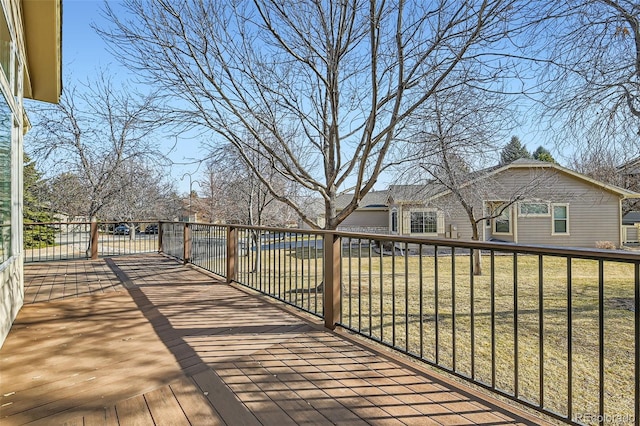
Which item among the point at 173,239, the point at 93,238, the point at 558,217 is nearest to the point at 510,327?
the point at 173,239

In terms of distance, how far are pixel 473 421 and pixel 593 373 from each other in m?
2.92

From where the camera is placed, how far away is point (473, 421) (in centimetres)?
170

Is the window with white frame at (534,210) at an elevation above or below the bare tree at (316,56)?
below

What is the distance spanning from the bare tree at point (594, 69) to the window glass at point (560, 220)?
10.8 metres

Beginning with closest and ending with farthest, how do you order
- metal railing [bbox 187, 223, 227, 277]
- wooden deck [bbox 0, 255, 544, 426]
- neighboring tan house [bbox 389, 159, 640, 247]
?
1. wooden deck [bbox 0, 255, 544, 426]
2. metal railing [bbox 187, 223, 227, 277]
3. neighboring tan house [bbox 389, 159, 640, 247]

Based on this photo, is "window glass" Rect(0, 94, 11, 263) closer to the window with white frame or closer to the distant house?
the distant house

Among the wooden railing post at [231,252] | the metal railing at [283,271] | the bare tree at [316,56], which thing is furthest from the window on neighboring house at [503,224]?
the wooden railing post at [231,252]

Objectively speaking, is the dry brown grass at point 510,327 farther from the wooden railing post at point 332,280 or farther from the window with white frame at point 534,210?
the window with white frame at point 534,210

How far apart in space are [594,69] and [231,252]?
5.08 m

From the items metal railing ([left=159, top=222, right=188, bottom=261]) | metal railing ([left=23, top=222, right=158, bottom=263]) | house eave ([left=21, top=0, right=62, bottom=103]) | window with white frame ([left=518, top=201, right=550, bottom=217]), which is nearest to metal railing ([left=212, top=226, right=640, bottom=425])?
metal railing ([left=159, top=222, right=188, bottom=261])

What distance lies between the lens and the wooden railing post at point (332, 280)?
3.06 meters

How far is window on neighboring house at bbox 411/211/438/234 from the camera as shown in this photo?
15.6m

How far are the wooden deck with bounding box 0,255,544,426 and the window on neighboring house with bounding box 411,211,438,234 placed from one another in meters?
12.8

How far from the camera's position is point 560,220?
14.2 m
